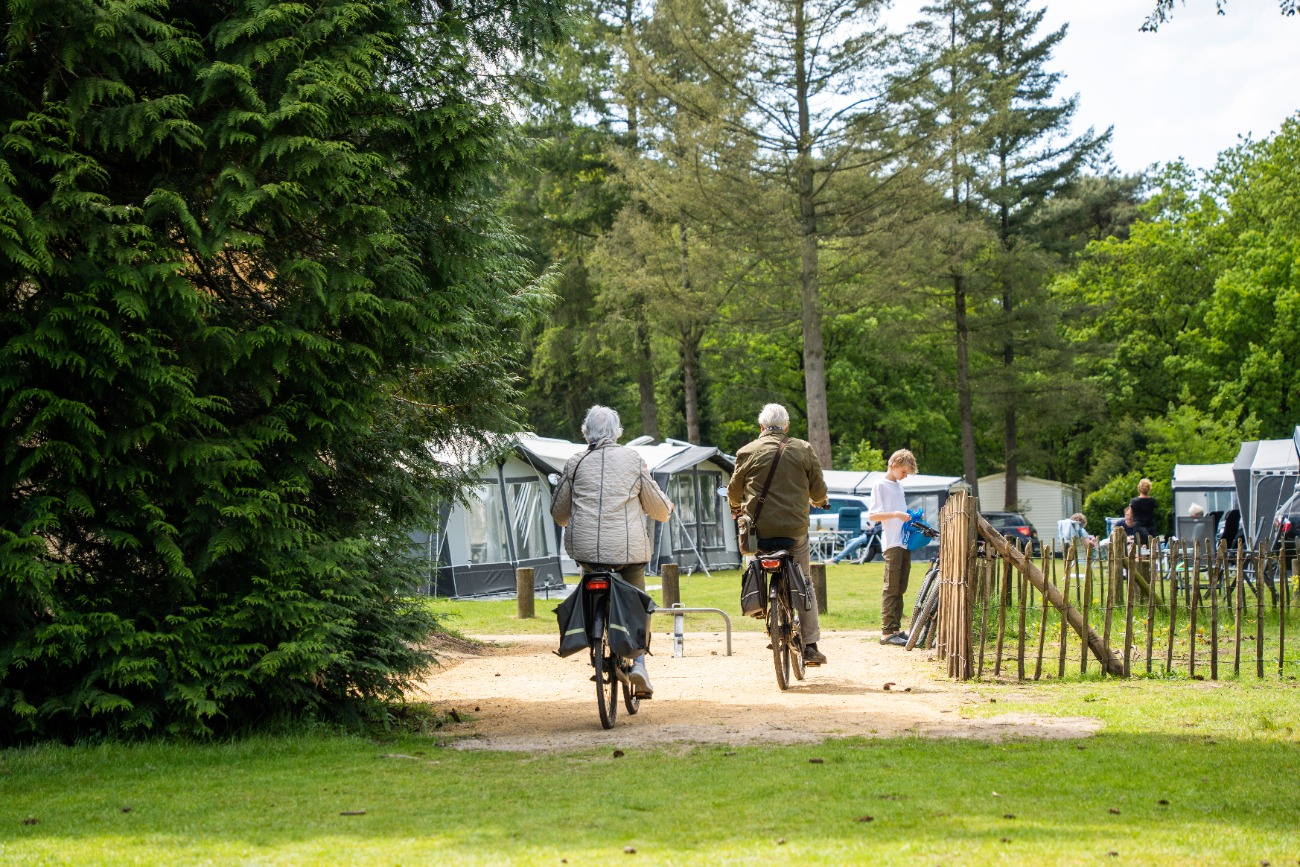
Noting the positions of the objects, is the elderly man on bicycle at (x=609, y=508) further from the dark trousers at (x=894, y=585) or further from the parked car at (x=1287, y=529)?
the parked car at (x=1287, y=529)

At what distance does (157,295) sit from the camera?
18.8 ft

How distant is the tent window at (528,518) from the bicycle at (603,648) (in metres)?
15.6

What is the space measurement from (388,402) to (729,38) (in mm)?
17223

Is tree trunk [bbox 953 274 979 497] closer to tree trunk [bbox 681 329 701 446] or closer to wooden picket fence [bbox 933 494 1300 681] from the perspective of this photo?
tree trunk [bbox 681 329 701 446]

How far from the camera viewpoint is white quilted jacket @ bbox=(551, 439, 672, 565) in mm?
6820

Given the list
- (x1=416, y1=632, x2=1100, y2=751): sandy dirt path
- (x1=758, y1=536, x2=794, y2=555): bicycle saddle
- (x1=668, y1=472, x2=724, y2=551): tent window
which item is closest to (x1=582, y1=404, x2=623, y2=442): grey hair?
(x1=758, y1=536, x2=794, y2=555): bicycle saddle

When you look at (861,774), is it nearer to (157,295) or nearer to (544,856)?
(544,856)

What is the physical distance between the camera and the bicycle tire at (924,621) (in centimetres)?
1005

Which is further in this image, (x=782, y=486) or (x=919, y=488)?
(x=919, y=488)

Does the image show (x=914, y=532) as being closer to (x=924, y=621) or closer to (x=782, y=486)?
(x=924, y=621)

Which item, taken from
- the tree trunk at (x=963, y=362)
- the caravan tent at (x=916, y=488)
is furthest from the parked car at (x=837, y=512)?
the tree trunk at (x=963, y=362)

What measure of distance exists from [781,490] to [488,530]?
1458cm

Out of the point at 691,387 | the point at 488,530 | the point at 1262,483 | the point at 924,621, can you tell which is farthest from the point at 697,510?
the point at 924,621

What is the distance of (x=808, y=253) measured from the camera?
24734mm
